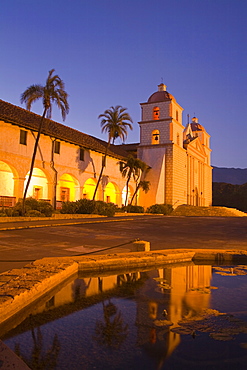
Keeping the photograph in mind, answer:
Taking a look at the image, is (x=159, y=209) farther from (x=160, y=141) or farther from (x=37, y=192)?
(x=37, y=192)

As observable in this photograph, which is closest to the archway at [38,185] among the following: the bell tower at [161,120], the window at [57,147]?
the window at [57,147]

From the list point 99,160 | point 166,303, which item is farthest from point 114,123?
point 166,303

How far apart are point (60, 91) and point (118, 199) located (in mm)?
18011

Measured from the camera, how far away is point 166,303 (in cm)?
409

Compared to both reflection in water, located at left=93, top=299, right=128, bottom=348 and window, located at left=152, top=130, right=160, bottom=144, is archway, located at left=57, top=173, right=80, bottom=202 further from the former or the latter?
reflection in water, located at left=93, top=299, right=128, bottom=348

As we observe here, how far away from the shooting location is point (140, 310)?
3.82m

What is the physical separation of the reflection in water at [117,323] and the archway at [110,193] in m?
30.9

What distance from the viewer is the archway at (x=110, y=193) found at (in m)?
36.2

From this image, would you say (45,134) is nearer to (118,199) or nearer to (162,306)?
(118,199)

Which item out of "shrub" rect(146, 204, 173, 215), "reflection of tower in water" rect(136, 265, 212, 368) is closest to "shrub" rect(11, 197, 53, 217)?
"reflection of tower in water" rect(136, 265, 212, 368)

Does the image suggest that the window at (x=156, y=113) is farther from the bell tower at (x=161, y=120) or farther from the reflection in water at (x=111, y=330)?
the reflection in water at (x=111, y=330)

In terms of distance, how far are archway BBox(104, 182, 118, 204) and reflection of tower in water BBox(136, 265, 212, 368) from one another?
97.9 feet

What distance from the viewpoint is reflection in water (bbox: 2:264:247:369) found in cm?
259

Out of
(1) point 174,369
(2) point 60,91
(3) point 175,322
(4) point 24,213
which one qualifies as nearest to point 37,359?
(1) point 174,369
